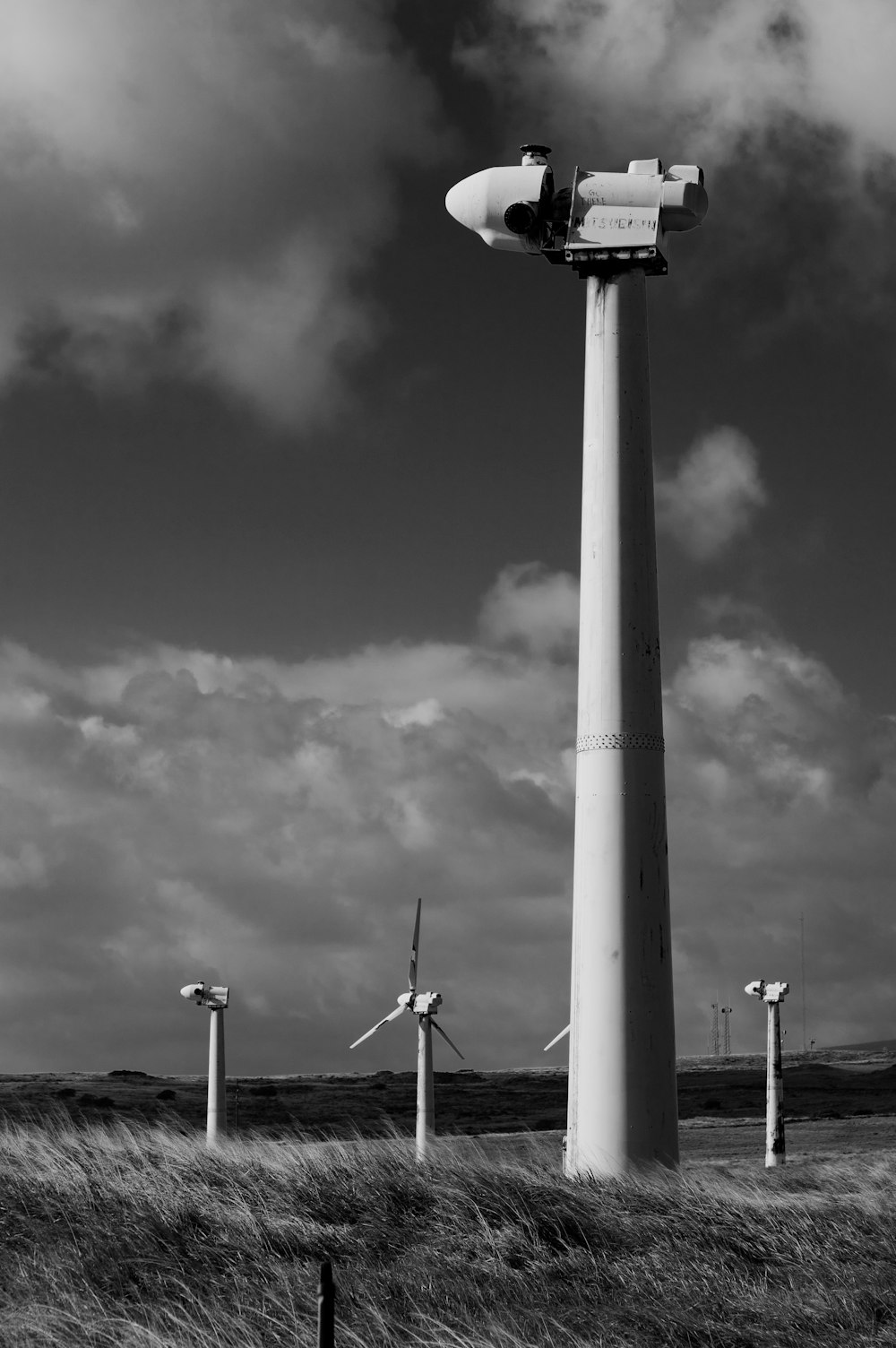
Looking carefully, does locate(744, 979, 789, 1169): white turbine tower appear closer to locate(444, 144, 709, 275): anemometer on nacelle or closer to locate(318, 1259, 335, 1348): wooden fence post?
locate(444, 144, 709, 275): anemometer on nacelle

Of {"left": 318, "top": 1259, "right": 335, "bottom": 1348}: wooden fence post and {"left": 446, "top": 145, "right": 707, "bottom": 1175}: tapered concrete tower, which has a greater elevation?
{"left": 446, "top": 145, "right": 707, "bottom": 1175}: tapered concrete tower

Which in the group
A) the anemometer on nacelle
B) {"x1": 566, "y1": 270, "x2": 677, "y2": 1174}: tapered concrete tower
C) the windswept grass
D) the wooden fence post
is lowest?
the windswept grass

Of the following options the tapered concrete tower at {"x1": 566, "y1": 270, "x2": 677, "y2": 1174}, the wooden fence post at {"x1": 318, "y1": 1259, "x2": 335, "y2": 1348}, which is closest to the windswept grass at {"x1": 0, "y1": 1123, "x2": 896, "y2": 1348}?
the tapered concrete tower at {"x1": 566, "y1": 270, "x2": 677, "y2": 1174}

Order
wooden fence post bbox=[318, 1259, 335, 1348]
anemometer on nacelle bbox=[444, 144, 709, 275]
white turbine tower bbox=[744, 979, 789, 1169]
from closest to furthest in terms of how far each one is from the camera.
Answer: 1. wooden fence post bbox=[318, 1259, 335, 1348]
2. anemometer on nacelle bbox=[444, 144, 709, 275]
3. white turbine tower bbox=[744, 979, 789, 1169]

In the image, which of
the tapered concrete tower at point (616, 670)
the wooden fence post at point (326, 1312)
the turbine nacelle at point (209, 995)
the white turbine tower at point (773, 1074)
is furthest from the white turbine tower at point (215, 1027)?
the wooden fence post at point (326, 1312)

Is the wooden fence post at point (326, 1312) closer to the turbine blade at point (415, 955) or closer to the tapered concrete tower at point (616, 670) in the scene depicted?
the tapered concrete tower at point (616, 670)

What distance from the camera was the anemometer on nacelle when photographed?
2292 cm

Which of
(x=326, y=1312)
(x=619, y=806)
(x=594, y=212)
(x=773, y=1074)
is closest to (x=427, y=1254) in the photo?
(x=619, y=806)

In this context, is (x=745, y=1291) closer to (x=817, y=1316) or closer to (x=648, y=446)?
(x=817, y=1316)

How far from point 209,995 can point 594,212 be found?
93.9 feet

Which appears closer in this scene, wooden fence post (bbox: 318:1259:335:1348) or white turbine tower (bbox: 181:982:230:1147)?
wooden fence post (bbox: 318:1259:335:1348)

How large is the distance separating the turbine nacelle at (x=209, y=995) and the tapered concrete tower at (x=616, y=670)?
79.3 feet

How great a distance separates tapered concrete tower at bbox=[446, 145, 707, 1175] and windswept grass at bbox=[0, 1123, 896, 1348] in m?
1.52

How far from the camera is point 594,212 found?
23.2m
